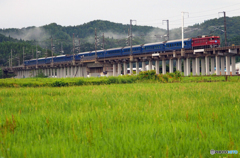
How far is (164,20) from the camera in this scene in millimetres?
59250

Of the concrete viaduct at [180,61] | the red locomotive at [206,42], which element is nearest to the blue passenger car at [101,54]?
the concrete viaduct at [180,61]

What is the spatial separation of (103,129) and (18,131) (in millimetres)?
2265

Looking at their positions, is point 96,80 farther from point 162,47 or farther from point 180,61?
point 180,61

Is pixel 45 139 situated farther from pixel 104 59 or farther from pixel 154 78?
pixel 104 59

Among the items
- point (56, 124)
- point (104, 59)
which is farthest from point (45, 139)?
point (104, 59)

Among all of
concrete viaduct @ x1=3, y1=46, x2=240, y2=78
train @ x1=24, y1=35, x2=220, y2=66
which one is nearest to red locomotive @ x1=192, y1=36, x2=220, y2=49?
train @ x1=24, y1=35, x2=220, y2=66

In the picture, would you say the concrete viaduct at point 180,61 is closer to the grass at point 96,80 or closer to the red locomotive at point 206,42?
the red locomotive at point 206,42

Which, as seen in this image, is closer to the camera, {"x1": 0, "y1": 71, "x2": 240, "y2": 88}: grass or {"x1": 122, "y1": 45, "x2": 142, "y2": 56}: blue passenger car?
{"x1": 0, "y1": 71, "x2": 240, "y2": 88}: grass

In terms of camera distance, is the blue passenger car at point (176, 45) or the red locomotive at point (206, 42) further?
the blue passenger car at point (176, 45)

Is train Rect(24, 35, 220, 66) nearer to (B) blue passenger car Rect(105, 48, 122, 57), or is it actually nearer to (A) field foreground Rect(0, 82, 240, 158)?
(B) blue passenger car Rect(105, 48, 122, 57)

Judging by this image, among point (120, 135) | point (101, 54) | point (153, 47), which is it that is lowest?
point (120, 135)

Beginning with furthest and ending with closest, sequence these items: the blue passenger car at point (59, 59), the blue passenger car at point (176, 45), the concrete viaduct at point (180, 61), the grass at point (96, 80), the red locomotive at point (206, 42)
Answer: the blue passenger car at point (59, 59)
the blue passenger car at point (176, 45)
the concrete viaduct at point (180, 61)
the red locomotive at point (206, 42)
the grass at point (96, 80)

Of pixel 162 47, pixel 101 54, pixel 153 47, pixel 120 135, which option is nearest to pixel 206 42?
pixel 162 47

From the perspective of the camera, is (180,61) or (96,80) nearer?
(96,80)
